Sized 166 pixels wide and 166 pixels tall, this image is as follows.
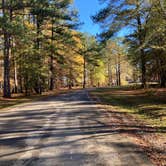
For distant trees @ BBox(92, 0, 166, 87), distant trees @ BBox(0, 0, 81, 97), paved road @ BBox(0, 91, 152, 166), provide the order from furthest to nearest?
distant trees @ BBox(0, 0, 81, 97) → distant trees @ BBox(92, 0, 166, 87) → paved road @ BBox(0, 91, 152, 166)

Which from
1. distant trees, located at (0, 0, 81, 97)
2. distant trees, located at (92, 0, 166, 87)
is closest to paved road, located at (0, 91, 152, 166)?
distant trees, located at (92, 0, 166, 87)

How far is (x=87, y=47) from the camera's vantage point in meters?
75.9

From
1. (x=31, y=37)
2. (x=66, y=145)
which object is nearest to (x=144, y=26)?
(x=31, y=37)

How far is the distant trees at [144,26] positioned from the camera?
18453 mm

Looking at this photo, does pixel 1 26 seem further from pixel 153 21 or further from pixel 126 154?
pixel 126 154

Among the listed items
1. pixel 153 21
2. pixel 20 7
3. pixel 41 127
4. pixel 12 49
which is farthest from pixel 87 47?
pixel 41 127

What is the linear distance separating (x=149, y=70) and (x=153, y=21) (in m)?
16.5

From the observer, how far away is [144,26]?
24469 millimetres

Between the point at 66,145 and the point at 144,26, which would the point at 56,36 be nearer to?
the point at 144,26

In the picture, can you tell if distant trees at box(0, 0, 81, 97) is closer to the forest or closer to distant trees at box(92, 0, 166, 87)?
the forest

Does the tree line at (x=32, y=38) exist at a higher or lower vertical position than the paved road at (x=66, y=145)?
higher

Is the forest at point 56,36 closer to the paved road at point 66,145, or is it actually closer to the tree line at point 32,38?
the tree line at point 32,38

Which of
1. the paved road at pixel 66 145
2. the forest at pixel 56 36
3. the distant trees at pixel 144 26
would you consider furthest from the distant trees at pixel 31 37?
the paved road at pixel 66 145

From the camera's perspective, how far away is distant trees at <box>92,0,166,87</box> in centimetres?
1845
